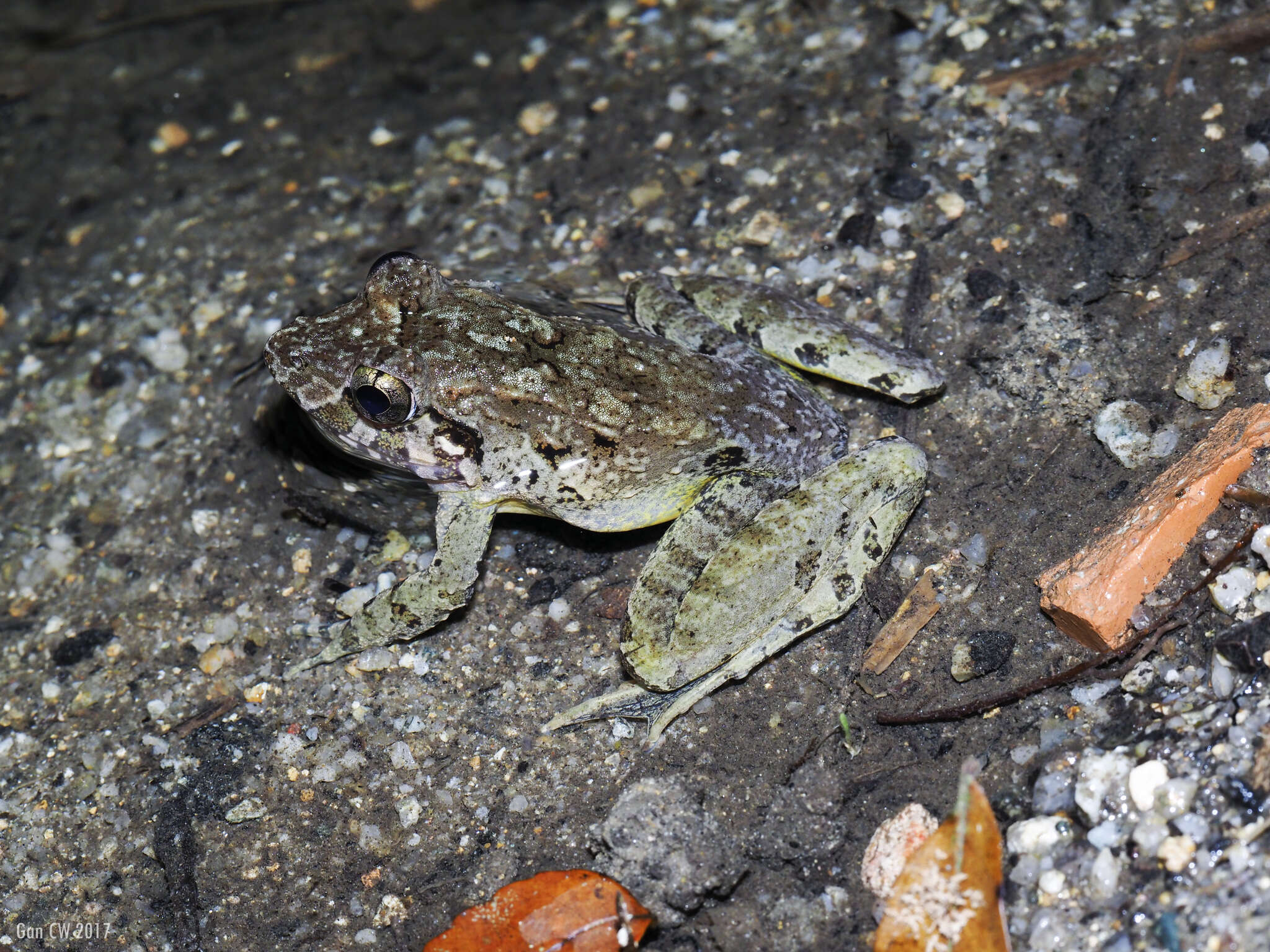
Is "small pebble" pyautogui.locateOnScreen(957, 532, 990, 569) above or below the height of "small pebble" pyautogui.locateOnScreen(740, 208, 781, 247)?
below

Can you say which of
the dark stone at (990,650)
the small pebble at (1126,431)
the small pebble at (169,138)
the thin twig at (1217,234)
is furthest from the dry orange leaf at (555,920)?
the small pebble at (169,138)

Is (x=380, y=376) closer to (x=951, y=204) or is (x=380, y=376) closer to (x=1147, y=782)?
(x=951, y=204)

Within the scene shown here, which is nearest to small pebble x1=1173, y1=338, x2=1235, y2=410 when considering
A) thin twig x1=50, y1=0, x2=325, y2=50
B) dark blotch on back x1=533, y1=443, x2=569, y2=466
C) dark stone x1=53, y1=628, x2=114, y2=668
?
dark blotch on back x1=533, y1=443, x2=569, y2=466

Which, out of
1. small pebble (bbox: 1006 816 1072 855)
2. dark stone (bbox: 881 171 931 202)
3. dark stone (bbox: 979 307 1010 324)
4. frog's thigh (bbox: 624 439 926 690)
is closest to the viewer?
small pebble (bbox: 1006 816 1072 855)

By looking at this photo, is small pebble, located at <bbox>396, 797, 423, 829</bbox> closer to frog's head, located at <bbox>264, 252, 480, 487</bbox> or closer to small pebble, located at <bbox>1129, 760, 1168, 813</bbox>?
frog's head, located at <bbox>264, 252, 480, 487</bbox>

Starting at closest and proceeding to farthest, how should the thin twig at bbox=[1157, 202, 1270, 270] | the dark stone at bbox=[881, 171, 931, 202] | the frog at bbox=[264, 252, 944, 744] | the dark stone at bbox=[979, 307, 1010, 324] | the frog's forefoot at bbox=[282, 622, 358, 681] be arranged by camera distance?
the frog at bbox=[264, 252, 944, 744] → the frog's forefoot at bbox=[282, 622, 358, 681] → the thin twig at bbox=[1157, 202, 1270, 270] → the dark stone at bbox=[979, 307, 1010, 324] → the dark stone at bbox=[881, 171, 931, 202]

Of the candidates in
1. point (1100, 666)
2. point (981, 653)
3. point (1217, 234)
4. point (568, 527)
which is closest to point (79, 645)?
point (568, 527)

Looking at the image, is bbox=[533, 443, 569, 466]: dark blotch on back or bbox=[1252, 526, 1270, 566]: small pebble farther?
bbox=[533, 443, 569, 466]: dark blotch on back

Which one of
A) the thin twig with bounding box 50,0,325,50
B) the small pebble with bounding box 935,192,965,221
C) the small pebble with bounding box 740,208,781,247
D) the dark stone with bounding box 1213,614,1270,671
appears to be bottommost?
the dark stone with bounding box 1213,614,1270,671
